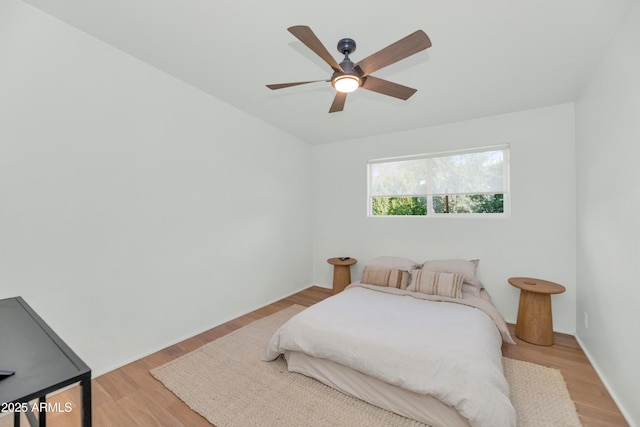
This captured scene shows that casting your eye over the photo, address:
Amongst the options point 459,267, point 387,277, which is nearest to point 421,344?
point 387,277

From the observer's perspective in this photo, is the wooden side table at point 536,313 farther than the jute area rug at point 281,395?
Yes

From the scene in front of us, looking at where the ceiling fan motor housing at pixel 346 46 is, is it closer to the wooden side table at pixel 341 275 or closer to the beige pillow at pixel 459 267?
the beige pillow at pixel 459 267

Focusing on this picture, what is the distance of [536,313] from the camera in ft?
8.71

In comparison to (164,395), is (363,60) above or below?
above

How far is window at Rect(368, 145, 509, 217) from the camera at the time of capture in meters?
3.33

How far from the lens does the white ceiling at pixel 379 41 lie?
1.74m

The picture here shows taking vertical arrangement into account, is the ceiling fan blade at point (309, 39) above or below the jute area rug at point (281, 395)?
above

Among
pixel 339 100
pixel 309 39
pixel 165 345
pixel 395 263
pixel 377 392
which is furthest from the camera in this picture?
pixel 395 263

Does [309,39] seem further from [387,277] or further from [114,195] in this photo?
[387,277]

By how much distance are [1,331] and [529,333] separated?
154 inches

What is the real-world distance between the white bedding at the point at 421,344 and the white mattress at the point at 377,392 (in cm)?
10

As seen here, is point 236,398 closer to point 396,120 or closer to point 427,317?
point 427,317

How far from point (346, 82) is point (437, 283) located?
2.32m

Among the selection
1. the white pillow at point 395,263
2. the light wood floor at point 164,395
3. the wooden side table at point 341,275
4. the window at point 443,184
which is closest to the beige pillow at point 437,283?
the white pillow at point 395,263
